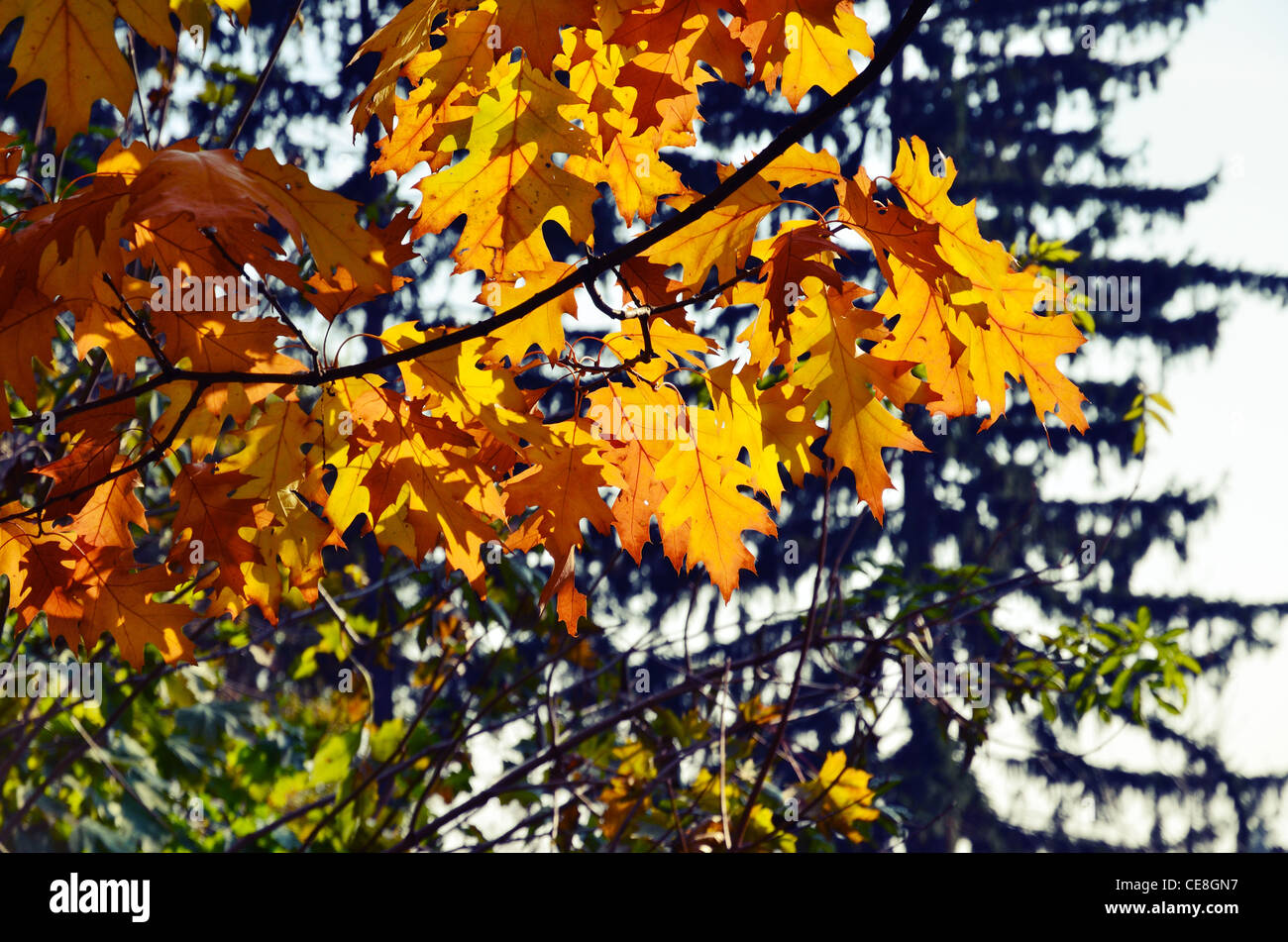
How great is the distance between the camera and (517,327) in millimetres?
1655

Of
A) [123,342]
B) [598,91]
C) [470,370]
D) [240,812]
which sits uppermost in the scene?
[598,91]

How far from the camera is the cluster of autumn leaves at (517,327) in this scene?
1.36 metres

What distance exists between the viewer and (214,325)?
1523mm

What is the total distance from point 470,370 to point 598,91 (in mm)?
512

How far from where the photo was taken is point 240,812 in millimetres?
5031

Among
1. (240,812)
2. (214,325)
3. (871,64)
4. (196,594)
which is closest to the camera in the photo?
(871,64)

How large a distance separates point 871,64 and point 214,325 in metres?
1.05

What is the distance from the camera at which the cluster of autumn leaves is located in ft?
Result: 4.45

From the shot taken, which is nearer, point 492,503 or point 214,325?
point 214,325

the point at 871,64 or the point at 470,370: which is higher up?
the point at 871,64

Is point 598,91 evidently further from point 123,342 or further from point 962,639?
point 962,639
